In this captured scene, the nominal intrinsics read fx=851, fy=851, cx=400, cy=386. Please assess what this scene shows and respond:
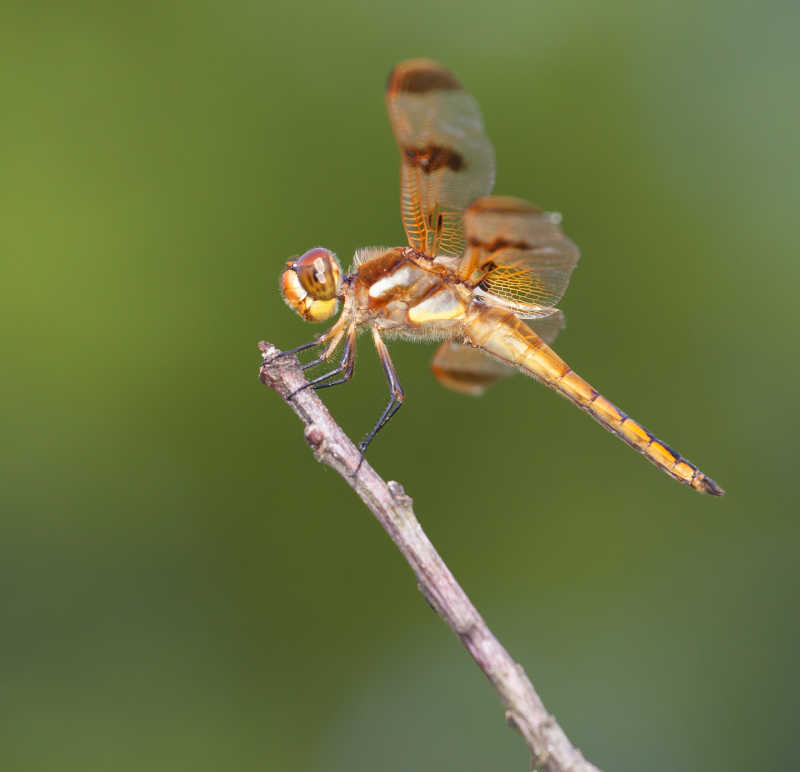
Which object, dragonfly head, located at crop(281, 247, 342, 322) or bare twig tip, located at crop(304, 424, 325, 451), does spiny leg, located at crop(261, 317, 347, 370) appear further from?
bare twig tip, located at crop(304, 424, 325, 451)

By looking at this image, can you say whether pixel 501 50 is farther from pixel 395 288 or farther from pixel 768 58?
pixel 395 288

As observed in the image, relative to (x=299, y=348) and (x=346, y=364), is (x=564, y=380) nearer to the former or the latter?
(x=346, y=364)

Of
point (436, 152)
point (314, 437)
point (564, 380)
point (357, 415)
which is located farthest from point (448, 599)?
point (357, 415)

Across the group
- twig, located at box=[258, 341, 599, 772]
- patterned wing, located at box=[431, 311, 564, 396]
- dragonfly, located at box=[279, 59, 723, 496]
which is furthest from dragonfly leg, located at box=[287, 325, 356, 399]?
twig, located at box=[258, 341, 599, 772]

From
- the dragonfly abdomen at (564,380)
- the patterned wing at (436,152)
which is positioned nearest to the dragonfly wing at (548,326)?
the dragonfly abdomen at (564,380)

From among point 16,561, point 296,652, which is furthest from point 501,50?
point 16,561

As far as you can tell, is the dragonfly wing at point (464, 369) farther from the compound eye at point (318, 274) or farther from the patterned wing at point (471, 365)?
the compound eye at point (318, 274)
